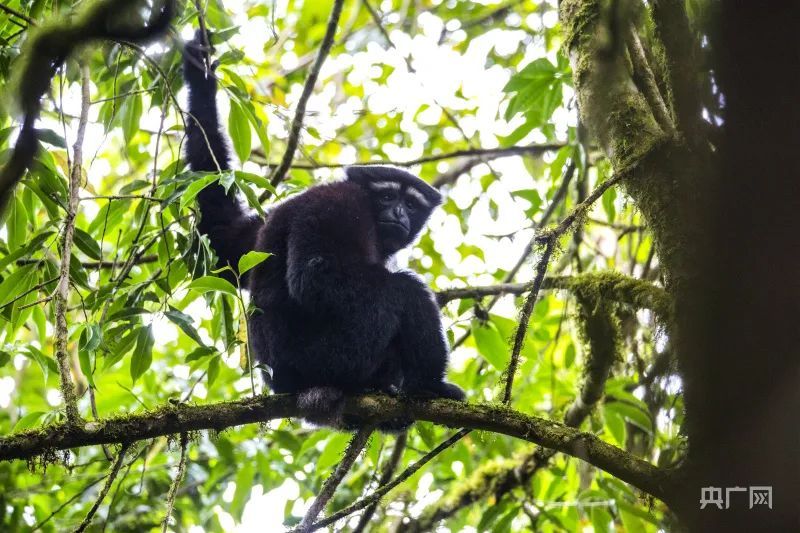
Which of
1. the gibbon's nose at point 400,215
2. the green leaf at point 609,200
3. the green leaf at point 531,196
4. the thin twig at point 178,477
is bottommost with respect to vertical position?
the thin twig at point 178,477

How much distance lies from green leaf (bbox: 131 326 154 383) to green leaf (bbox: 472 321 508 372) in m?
2.55

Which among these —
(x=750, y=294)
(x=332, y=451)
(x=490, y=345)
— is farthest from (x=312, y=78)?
(x=750, y=294)

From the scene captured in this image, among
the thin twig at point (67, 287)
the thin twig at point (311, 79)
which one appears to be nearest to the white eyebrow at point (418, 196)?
the thin twig at point (311, 79)

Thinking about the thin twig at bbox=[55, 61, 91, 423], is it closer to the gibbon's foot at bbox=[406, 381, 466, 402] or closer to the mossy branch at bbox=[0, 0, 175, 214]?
the mossy branch at bbox=[0, 0, 175, 214]

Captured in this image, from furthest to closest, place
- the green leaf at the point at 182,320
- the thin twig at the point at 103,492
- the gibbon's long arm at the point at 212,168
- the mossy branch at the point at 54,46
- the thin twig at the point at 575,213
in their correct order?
the gibbon's long arm at the point at 212,168, the green leaf at the point at 182,320, the thin twig at the point at 575,213, the thin twig at the point at 103,492, the mossy branch at the point at 54,46

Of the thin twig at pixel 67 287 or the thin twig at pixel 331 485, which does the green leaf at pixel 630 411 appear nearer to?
the thin twig at pixel 331 485

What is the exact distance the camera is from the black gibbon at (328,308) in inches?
191

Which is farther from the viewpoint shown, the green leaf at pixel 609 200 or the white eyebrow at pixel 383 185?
the white eyebrow at pixel 383 185

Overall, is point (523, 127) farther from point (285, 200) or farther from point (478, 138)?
point (478, 138)

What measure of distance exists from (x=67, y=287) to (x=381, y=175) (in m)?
3.41

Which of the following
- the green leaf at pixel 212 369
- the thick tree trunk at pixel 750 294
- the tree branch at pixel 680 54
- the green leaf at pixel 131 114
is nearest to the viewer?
the thick tree trunk at pixel 750 294

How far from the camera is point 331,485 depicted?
3.77m

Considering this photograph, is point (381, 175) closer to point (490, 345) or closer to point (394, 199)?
point (394, 199)

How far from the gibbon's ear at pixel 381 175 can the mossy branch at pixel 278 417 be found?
2.81m
